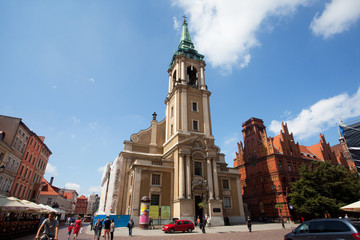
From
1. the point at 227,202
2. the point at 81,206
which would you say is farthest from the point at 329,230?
the point at 81,206

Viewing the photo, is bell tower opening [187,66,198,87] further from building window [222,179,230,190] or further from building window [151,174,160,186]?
building window [151,174,160,186]

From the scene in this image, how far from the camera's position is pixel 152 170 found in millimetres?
28281

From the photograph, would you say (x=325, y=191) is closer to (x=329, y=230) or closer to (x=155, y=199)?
(x=155, y=199)

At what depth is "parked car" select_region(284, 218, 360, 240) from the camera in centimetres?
735

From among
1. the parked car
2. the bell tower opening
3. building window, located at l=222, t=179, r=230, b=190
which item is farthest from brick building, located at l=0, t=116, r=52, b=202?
the parked car

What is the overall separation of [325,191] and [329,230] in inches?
1033

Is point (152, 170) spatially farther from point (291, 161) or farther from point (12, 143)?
point (291, 161)

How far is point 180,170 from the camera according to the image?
1104 inches

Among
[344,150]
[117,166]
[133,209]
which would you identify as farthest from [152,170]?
[344,150]

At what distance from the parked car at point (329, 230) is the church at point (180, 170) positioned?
1629 cm

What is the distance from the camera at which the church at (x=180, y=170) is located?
26641 mm

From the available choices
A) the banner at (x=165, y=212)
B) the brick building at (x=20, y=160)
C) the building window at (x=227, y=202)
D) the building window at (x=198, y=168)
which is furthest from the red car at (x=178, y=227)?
the brick building at (x=20, y=160)

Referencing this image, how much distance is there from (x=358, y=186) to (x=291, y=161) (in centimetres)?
1312

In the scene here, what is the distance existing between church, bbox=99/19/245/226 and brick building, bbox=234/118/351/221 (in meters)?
10.2
